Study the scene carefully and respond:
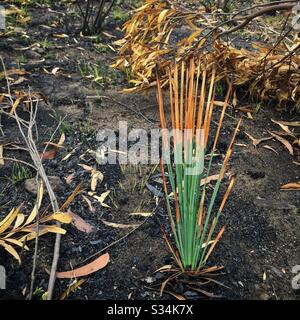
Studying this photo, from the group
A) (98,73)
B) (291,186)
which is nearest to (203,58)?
(98,73)

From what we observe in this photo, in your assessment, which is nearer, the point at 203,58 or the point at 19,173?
the point at 19,173

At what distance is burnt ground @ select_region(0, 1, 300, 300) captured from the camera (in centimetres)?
139

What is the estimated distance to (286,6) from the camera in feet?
6.01

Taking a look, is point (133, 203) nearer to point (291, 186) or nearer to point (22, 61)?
point (291, 186)

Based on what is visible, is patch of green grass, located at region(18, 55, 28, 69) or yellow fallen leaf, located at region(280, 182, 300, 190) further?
patch of green grass, located at region(18, 55, 28, 69)

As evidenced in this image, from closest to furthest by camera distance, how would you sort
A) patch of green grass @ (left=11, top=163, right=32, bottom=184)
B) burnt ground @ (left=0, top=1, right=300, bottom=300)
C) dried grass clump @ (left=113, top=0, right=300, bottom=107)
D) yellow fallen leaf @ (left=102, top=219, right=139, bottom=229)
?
burnt ground @ (left=0, top=1, right=300, bottom=300) → yellow fallen leaf @ (left=102, top=219, right=139, bottom=229) → patch of green grass @ (left=11, top=163, right=32, bottom=184) → dried grass clump @ (left=113, top=0, right=300, bottom=107)

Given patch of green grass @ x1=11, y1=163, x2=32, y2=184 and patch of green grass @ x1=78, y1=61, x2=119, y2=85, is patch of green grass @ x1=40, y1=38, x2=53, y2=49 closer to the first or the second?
patch of green grass @ x1=78, y1=61, x2=119, y2=85

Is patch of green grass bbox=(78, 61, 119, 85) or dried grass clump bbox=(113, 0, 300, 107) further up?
dried grass clump bbox=(113, 0, 300, 107)

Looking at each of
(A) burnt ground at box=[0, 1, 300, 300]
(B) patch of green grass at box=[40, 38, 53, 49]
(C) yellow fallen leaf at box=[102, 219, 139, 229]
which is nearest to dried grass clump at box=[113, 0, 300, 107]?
(A) burnt ground at box=[0, 1, 300, 300]

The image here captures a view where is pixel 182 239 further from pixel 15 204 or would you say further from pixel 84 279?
pixel 15 204

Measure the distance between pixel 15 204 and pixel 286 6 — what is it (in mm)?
1490

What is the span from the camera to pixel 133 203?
5.64ft

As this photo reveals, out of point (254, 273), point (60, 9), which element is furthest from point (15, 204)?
point (60, 9)

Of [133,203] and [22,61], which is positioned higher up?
[22,61]
